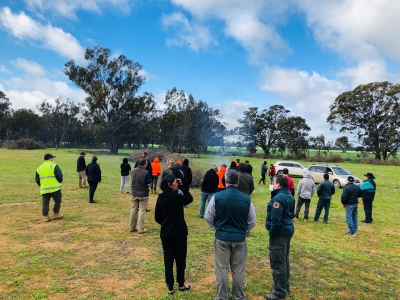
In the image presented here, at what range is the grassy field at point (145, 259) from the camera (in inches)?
165

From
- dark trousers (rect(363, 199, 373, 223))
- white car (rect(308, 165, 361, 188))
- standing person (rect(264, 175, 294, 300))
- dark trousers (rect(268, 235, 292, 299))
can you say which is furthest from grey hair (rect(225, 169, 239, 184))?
white car (rect(308, 165, 361, 188))

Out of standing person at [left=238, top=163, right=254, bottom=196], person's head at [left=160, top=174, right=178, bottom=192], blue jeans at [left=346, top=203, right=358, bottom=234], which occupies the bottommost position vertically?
blue jeans at [left=346, top=203, right=358, bottom=234]

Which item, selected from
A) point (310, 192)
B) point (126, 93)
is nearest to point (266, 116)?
point (126, 93)

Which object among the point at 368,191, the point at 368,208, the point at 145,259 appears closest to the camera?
the point at 145,259

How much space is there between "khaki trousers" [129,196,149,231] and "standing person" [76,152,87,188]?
6.21 metres

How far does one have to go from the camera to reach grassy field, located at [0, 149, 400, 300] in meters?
4.20

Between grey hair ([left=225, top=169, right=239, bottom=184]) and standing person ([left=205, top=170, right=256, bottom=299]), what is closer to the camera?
standing person ([left=205, top=170, right=256, bottom=299])

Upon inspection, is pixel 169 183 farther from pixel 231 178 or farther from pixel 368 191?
pixel 368 191

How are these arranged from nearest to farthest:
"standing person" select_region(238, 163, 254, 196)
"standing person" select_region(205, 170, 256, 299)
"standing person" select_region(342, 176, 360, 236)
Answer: "standing person" select_region(205, 170, 256, 299), "standing person" select_region(238, 163, 254, 196), "standing person" select_region(342, 176, 360, 236)

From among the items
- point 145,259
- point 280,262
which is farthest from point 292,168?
point 280,262

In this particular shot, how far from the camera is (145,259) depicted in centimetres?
527

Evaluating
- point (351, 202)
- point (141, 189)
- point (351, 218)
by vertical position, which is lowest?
point (351, 218)

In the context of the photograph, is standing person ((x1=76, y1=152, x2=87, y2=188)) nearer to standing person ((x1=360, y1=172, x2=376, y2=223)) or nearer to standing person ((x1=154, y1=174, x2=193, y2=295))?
standing person ((x1=154, y1=174, x2=193, y2=295))

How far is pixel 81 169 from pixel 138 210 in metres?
6.79
